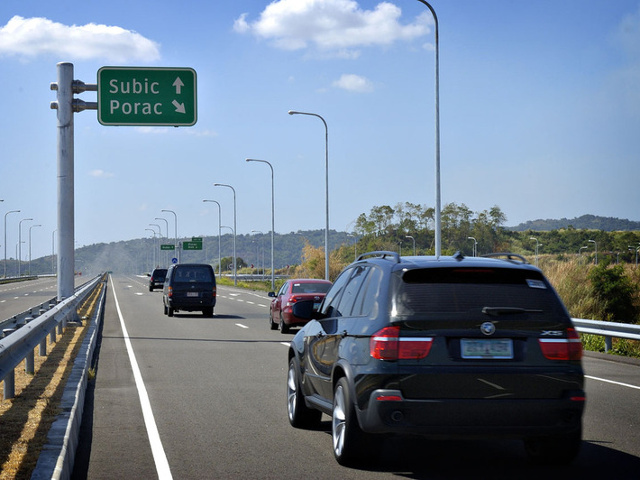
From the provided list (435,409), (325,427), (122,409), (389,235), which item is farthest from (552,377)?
(389,235)

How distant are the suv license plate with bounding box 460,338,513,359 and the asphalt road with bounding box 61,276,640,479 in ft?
3.30

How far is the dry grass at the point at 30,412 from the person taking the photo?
260 inches

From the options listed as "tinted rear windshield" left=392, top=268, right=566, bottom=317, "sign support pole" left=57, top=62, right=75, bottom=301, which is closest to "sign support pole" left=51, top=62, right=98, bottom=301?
"sign support pole" left=57, top=62, right=75, bottom=301

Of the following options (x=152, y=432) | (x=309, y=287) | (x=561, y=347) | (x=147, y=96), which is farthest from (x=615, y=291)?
(x=561, y=347)

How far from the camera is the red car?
2297 cm

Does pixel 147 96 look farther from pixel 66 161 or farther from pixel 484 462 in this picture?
pixel 484 462

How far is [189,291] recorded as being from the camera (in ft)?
A: 104

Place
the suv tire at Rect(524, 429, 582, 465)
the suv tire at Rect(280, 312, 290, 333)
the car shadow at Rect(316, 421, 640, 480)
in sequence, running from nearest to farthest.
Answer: the car shadow at Rect(316, 421, 640, 480) < the suv tire at Rect(524, 429, 582, 465) < the suv tire at Rect(280, 312, 290, 333)

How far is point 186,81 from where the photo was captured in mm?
23219

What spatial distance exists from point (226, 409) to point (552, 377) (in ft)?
15.7

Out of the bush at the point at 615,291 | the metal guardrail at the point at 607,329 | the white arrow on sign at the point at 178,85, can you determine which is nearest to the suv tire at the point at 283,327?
the white arrow on sign at the point at 178,85

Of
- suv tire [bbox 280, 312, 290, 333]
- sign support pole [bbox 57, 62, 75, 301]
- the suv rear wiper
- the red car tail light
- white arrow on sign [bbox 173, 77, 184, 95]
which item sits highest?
white arrow on sign [bbox 173, 77, 184, 95]

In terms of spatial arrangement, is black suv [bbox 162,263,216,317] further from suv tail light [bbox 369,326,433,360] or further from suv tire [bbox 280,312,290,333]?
suv tail light [bbox 369,326,433,360]

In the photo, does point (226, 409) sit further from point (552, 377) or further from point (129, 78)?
point (129, 78)
